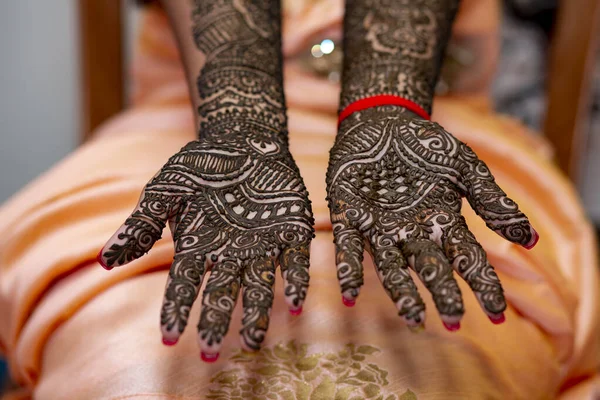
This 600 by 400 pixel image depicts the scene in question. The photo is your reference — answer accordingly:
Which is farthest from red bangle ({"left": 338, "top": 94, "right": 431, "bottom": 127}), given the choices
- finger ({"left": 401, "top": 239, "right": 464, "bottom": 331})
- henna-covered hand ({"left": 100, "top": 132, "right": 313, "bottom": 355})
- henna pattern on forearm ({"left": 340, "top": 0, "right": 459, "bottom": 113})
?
finger ({"left": 401, "top": 239, "right": 464, "bottom": 331})

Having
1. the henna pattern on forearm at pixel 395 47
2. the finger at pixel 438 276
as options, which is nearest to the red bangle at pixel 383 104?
the henna pattern on forearm at pixel 395 47

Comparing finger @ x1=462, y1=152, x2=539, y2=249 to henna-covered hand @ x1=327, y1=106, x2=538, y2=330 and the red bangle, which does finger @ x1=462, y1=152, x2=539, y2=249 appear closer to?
henna-covered hand @ x1=327, y1=106, x2=538, y2=330

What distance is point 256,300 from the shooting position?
0.43 metres

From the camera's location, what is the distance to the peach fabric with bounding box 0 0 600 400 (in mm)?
502

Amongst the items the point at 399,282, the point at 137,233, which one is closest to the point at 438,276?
the point at 399,282

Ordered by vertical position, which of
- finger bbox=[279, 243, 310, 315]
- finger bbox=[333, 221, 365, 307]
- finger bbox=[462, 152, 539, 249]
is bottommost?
finger bbox=[279, 243, 310, 315]

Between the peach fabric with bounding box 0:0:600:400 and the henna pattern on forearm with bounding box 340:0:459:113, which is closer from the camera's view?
the peach fabric with bounding box 0:0:600:400

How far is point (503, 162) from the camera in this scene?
2.71 feet

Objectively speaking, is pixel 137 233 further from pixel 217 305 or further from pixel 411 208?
pixel 411 208

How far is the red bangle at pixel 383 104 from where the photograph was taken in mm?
639

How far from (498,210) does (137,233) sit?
1.04 ft

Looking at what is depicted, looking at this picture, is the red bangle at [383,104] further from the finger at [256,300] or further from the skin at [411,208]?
the finger at [256,300]

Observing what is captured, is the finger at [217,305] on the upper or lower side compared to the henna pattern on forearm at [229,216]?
lower

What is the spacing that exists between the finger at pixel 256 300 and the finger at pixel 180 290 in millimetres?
41
